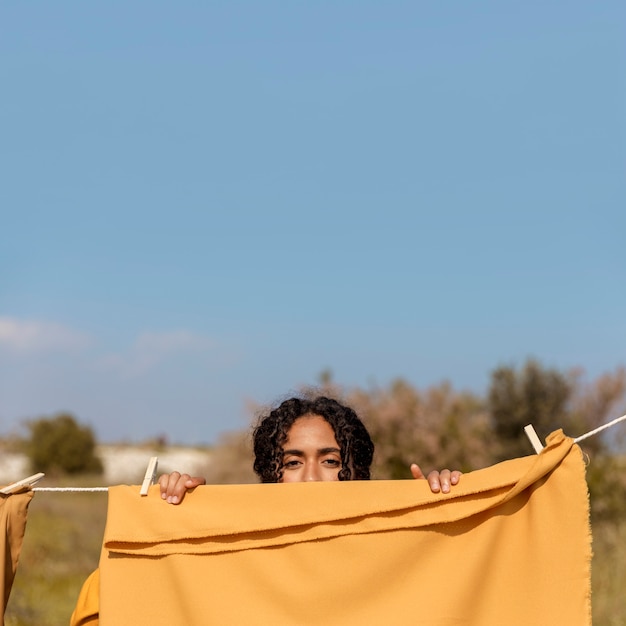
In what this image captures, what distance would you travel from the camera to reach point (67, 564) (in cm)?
1234

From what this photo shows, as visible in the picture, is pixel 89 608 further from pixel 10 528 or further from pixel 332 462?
pixel 332 462

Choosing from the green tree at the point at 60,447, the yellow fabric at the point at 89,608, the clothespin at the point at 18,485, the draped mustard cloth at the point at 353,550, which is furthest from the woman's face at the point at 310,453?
the green tree at the point at 60,447

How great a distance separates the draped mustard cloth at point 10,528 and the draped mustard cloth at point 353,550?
1.32ft

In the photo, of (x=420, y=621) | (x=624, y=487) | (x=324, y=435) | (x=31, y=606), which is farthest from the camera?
(x=624, y=487)

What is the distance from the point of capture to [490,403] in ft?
52.3

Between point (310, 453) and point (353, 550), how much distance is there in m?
0.57

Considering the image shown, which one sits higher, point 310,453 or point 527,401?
point 527,401

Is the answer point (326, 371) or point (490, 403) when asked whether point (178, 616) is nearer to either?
point (326, 371)

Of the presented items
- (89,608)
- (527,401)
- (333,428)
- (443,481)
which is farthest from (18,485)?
(527,401)

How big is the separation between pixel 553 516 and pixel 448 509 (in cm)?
38

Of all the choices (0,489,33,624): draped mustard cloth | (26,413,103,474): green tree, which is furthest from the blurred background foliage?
(26,413,103,474): green tree

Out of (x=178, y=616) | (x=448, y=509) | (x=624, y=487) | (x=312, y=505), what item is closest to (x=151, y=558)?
(x=178, y=616)

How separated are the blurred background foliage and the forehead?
6265mm

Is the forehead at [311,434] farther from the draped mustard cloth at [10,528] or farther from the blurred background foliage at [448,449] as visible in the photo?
the blurred background foliage at [448,449]
